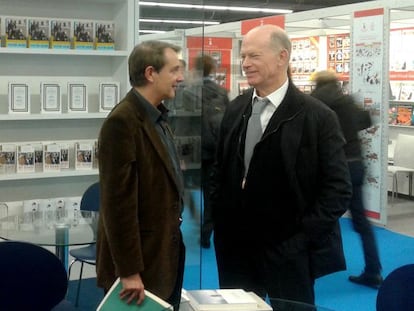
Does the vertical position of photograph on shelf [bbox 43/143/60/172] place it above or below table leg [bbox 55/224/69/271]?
above

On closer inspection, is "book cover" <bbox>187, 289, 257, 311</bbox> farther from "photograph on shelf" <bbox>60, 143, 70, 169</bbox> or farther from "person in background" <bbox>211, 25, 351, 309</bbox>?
"photograph on shelf" <bbox>60, 143, 70, 169</bbox>

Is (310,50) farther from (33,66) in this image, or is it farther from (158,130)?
(158,130)

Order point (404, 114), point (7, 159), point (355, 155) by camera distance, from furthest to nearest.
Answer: point (404, 114)
point (355, 155)
point (7, 159)

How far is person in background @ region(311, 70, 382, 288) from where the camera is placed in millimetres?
4836

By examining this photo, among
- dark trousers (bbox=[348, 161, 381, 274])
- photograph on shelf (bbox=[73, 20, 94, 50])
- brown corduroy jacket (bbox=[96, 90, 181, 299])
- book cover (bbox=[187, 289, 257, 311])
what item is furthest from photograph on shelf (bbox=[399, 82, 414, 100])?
book cover (bbox=[187, 289, 257, 311])

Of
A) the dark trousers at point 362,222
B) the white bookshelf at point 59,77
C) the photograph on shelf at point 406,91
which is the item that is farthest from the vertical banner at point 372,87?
the white bookshelf at point 59,77

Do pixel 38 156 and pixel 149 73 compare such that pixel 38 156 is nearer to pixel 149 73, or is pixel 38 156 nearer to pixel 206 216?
pixel 206 216

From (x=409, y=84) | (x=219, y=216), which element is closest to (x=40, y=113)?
(x=219, y=216)

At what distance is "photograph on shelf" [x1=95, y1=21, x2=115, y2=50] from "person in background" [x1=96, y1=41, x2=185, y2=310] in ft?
7.73

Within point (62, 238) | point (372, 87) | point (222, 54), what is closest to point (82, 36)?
point (62, 238)

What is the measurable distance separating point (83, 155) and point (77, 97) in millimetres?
438

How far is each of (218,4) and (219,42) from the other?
828 cm

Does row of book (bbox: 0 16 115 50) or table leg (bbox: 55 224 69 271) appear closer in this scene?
table leg (bbox: 55 224 69 271)

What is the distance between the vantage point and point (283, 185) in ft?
8.16
